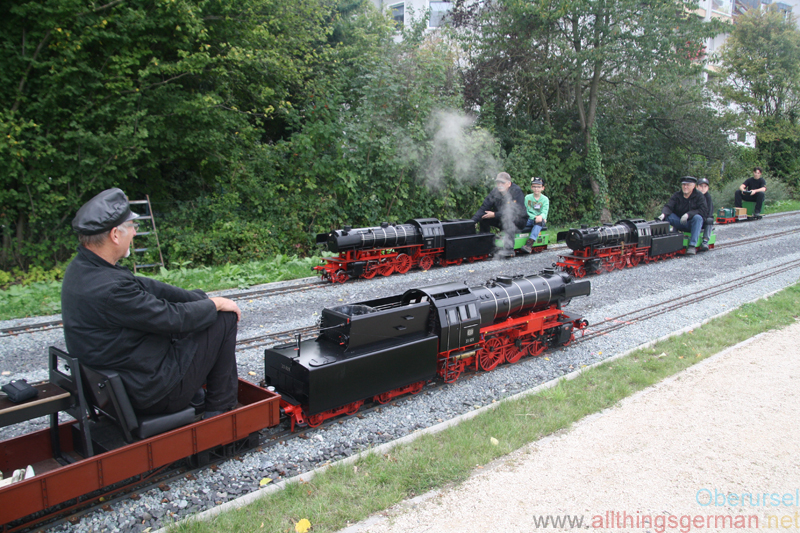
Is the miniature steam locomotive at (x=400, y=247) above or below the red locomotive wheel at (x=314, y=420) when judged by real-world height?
above

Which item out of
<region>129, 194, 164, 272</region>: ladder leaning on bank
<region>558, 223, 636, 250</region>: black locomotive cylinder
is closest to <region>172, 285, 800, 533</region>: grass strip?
<region>558, 223, 636, 250</region>: black locomotive cylinder

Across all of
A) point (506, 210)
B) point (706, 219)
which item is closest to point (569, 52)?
point (706, 219)

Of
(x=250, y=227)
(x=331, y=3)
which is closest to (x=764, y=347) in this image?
(x=250, y=227)

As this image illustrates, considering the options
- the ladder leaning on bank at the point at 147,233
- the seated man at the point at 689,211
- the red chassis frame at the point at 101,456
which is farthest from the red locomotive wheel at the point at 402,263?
the seated man at the point at 689,211

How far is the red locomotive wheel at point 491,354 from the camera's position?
647 centimetres

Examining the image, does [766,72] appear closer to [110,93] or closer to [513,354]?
[513,354]

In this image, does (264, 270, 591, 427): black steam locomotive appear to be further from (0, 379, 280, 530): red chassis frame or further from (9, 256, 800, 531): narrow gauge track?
(0, 379, 280, 530): red chassis frame

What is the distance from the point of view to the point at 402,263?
39.4 ft

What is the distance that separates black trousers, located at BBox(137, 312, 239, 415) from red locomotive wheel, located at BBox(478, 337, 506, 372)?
129 inches

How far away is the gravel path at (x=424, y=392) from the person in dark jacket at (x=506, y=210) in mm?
800

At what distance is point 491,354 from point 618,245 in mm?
7574

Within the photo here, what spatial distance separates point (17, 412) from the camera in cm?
332

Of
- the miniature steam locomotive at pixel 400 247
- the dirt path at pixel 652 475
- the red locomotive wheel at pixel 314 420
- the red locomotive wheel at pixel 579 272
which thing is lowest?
the dirt path at pixel 652 475

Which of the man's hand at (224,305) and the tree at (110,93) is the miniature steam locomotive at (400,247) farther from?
the man's hand at (224,305)
